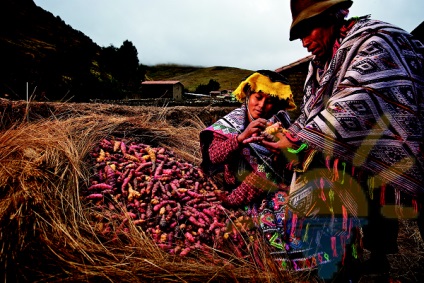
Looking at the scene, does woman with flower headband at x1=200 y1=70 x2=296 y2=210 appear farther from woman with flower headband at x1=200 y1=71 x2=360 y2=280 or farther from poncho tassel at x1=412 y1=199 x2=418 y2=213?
poncho tassel at x1=412 y1=199 x2=418 y2=213

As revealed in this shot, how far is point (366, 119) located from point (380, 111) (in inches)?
3.0

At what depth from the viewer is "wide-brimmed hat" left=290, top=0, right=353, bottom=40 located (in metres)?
1.54

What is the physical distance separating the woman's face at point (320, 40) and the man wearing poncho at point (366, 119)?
0.04 feet

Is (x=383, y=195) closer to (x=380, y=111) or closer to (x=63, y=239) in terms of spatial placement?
(x=380, y=111)

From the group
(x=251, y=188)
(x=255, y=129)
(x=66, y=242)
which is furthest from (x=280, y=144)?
(x=66, y=242)

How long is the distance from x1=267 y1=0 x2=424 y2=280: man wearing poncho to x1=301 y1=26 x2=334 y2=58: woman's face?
0.01 m

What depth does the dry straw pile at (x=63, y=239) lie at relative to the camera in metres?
1.46

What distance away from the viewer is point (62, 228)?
5.32 feet

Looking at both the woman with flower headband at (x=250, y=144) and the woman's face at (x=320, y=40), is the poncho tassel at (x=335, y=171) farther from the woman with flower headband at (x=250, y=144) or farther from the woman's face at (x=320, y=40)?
the woman's face at (x=320, y=40)

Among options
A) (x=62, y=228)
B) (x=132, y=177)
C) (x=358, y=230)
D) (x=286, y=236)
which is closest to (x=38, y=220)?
(x=62, y=228)

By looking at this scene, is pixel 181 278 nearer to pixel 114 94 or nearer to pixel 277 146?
pixel 277 146

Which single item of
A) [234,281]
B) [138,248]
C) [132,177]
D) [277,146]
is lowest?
[234,281]

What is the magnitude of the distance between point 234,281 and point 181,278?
0.34 meters

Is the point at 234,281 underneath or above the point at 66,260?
underneath
